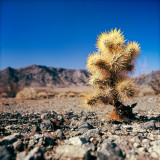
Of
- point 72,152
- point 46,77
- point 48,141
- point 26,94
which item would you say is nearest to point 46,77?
point 46,77

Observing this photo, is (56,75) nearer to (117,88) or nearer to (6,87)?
(6,87)

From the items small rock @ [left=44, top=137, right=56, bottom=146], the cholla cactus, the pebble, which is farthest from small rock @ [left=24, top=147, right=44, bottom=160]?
the cholla cactus

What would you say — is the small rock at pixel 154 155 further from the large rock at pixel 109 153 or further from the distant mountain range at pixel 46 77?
the distant mountain range at pixel 46 77

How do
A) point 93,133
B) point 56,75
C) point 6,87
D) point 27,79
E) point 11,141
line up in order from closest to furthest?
point 11,141
point 93,133
point 6,87
point 27,79
point 56,75

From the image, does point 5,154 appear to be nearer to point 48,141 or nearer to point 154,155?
point 48,141

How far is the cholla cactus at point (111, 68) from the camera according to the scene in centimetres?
414

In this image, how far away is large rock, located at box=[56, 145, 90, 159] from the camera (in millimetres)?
2256

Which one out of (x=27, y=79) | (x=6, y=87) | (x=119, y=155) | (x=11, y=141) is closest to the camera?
(x=119, y=155)

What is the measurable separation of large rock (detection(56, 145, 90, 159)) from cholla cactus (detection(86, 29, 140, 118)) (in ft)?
6.47

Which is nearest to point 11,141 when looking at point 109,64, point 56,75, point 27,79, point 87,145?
point 87,145

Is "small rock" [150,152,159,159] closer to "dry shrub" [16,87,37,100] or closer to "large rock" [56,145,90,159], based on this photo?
"large rock" [56,145,90,159]

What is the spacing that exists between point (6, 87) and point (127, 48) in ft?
→ 49.9

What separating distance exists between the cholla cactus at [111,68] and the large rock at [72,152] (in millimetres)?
1973

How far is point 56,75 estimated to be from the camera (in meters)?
104
